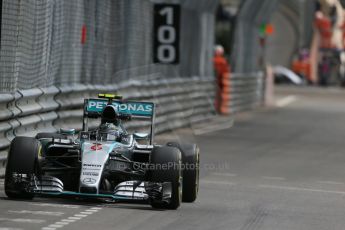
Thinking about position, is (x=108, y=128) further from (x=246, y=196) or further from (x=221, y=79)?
(x=221, y=79)

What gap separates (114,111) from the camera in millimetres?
11742

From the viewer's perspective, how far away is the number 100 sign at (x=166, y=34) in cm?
2148

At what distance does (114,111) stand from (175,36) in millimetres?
9900

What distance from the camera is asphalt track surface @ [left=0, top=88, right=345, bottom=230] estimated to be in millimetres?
10133

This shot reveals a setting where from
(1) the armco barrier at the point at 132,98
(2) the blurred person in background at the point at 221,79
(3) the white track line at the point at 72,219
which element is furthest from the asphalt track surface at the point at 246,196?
(2) the blurred person in background at the point at 221,79

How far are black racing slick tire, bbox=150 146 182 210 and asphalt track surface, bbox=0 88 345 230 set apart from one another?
0.40 ft

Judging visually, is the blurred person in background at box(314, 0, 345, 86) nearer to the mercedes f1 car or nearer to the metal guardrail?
the metal guardrail

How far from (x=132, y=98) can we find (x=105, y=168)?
408 inches

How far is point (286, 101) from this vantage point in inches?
1732

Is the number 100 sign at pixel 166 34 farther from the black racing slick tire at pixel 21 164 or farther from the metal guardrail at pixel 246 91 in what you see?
the metal guardrail at pixel 246 91

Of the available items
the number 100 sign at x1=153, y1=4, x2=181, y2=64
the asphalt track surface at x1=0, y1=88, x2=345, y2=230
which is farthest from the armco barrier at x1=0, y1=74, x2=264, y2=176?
the number 100 sign at x1=153, y1=4, x2=181, y2=64

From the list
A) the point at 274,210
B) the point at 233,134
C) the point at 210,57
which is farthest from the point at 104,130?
the point at 210,57

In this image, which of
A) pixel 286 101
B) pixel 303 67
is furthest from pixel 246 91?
pixel 303 67

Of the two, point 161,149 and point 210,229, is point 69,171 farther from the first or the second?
point 210,229
